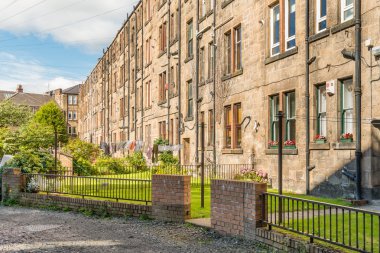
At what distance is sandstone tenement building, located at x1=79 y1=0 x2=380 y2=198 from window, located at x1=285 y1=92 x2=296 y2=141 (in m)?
0.04

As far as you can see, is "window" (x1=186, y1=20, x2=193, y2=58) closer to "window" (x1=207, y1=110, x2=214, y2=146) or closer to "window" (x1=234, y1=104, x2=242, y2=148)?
"window" (x1=207, y1=110, x2=214, y2=146)

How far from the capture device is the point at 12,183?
15578 millimetres

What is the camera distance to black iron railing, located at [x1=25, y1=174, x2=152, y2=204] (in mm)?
12203

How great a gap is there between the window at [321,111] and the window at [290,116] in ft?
4.49

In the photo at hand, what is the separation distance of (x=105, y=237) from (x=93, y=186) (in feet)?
13.8

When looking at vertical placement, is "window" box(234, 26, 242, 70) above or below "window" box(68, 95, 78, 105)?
below

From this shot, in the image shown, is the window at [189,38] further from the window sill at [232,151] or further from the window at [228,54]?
the window sill at [232,151]

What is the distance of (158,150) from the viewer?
28391 millimetres

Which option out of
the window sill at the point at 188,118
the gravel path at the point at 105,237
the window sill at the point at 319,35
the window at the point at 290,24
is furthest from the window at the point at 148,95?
the gravel path at the point at 105,237

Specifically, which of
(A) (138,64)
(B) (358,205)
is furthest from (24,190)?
(A) (138,64)

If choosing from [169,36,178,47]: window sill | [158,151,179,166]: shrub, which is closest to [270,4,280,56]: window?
[158,151,179,166]: shrub

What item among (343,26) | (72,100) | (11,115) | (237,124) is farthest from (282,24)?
(72,100)

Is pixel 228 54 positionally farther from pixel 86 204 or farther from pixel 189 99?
pixel 86 204

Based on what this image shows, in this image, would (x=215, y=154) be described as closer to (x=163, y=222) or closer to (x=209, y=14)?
(x=209, y=14)
